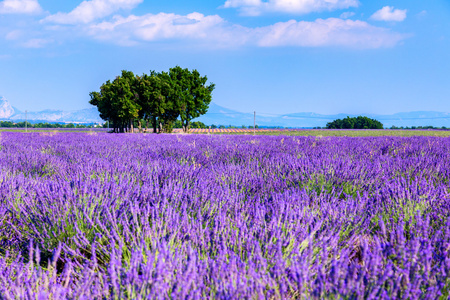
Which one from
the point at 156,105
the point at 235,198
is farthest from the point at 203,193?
the point at 156,105

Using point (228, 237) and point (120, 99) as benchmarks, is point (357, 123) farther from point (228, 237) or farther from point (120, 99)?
point (228, 237)

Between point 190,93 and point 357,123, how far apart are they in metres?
49.5

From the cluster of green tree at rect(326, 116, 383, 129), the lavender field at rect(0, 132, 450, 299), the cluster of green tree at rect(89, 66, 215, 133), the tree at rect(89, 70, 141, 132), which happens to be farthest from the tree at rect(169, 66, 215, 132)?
the cluster of green tree at rect(326, 116, 383, 129)

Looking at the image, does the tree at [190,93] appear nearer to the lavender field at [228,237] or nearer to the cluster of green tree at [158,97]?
the cluster of green tree at [158,97]

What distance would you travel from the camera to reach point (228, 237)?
1573 mm

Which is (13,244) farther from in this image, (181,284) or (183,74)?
(183,74)

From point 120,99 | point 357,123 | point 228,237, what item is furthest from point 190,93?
point 357,123

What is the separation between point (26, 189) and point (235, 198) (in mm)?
1638

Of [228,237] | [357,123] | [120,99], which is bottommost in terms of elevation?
[228,237]

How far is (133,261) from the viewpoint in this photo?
1.17 metres

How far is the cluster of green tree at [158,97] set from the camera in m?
37.5

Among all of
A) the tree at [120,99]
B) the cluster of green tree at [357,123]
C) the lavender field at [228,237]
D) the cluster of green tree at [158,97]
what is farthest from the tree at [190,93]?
the cluster of green tree at [357,123]

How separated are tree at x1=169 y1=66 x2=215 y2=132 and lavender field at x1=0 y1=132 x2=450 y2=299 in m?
37.5

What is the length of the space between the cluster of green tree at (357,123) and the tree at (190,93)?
44506 mm
